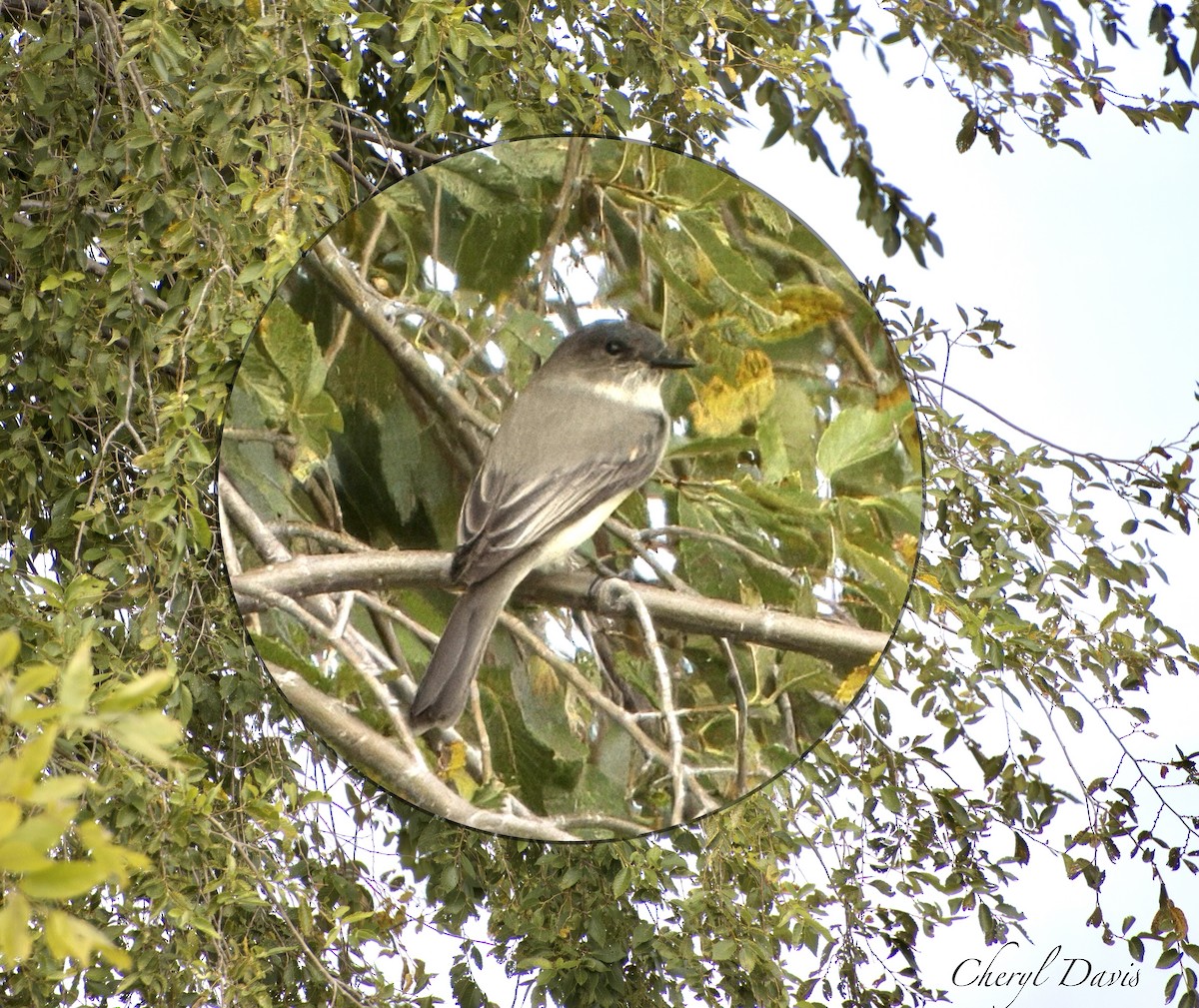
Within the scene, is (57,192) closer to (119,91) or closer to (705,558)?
(119,91)

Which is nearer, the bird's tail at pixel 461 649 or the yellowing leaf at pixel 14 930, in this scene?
the yellowing leaf at pixel 14 930

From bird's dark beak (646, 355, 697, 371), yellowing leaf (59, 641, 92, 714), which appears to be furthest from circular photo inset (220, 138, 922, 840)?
yellowing leaf (59, 641, 92, 714)

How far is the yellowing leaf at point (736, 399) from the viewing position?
112 cm

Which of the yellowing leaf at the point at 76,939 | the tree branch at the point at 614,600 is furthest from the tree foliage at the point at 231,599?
the yellowing leaf at the point at 76,939

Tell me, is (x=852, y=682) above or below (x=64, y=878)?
below

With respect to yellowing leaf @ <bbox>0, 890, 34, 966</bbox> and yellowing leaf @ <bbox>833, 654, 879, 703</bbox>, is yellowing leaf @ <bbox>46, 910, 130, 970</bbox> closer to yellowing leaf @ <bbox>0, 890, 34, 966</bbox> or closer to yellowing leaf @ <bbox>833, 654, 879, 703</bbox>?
yellowing leaf @ <bbox>0, 890, 34, 966</bbox>

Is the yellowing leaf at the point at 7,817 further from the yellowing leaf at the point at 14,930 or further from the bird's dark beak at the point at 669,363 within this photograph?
the bird's dark beak at the point at 669,363

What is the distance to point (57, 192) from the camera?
4.14 ft

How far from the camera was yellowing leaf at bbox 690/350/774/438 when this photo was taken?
112 cm

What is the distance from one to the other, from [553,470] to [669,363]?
0.43ft

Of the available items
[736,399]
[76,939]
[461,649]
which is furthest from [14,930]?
[736,399]

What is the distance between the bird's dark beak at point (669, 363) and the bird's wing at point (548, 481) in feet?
0.14

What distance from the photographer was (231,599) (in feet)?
4.09

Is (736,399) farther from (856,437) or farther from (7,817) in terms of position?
(7,817)
